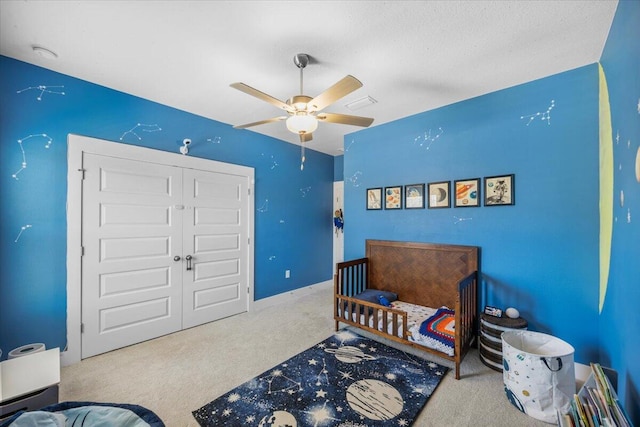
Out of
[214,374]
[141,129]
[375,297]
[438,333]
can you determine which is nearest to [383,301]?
[375,297]

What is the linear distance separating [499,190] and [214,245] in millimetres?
3357

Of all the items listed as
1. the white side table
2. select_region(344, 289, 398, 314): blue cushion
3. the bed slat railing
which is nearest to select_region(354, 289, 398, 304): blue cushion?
select_region(344, 289, 398, 314): blue cushion

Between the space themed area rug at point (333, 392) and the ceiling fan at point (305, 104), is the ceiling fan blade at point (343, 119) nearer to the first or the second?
the ceiling fan at point (305, 104)

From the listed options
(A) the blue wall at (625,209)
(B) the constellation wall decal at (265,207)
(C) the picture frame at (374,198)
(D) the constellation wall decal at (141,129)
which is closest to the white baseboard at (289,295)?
(B) the constellation wall decal at (265,207)

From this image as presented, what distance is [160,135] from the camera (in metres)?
2.86

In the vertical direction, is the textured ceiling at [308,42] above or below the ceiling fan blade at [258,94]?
above

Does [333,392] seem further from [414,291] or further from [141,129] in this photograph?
[141,129]

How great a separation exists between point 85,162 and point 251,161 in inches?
71.2

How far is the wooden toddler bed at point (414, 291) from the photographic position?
2.28 metres

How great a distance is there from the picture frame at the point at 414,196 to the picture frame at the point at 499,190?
67 cm

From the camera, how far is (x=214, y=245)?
3.31 m

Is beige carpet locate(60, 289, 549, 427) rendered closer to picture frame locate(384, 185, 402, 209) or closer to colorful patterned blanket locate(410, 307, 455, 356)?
colorful patterned blanket locate(410, 307, 455, 356)

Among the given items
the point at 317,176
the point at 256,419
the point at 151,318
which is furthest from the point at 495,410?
the point at 317,176

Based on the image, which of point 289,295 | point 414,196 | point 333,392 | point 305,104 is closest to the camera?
point 305,104
